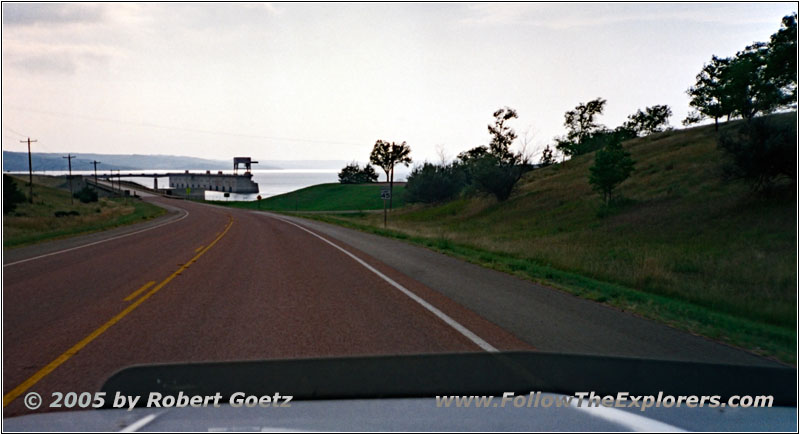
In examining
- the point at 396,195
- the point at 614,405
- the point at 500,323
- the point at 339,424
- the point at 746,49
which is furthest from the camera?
the point at 396,195

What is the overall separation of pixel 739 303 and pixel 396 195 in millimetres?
97170

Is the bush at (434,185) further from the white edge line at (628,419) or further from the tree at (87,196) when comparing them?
the white edge line at (628,419)

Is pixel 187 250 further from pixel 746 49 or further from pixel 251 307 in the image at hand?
pixel 746 49

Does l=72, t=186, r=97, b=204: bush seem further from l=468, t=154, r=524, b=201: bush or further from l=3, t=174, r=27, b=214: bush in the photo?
l=468, t=154, r=524, b=201: bush

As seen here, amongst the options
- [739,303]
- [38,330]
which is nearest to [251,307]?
[38,330]

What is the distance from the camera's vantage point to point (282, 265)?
15.3 meters

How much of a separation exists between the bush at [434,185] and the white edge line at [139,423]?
69.7 m

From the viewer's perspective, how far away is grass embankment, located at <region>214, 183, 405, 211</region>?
99188 mm

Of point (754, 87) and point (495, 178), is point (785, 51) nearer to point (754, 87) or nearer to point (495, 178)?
point (754, 87)

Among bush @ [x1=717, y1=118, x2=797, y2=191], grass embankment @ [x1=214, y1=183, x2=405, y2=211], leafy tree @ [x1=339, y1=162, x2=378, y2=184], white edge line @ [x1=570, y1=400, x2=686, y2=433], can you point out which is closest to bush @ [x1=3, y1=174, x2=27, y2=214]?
grass embankment @ [x1=214, y1=183, x2=405, y2=211]

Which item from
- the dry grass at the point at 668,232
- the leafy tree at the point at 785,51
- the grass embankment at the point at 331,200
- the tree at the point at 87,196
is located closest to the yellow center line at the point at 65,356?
the dry grass at the point at 668,232

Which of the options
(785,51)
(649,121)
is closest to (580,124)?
(649,121)

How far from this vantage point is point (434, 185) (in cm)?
7338

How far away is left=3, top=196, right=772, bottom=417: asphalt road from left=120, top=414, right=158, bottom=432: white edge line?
1.56 meters
